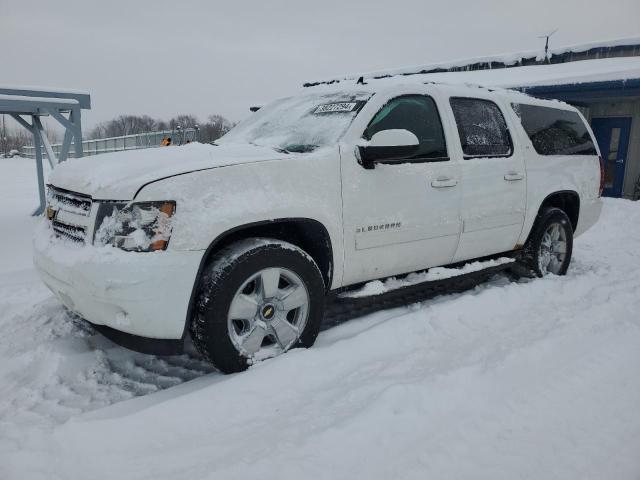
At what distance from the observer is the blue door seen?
1348 centimetres

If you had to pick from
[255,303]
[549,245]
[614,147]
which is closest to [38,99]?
[255,303]

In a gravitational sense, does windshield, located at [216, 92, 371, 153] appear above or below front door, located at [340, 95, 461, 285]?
above

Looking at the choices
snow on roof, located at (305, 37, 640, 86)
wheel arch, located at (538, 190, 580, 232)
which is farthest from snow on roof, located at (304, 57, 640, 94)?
wheel arch, located at (538, 190, 580, 232)

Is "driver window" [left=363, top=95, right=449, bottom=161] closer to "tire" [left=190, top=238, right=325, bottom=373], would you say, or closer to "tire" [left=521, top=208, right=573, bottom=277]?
"tire" [left=190, top=238, right=325, bottom=373]

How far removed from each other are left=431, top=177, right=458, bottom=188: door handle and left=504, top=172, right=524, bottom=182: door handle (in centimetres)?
A: 71

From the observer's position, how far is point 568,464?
6.51 ft

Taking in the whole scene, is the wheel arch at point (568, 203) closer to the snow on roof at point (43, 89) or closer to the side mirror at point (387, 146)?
the side mirror at point (387, 146)

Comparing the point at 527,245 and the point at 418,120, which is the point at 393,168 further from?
the point at 527,245

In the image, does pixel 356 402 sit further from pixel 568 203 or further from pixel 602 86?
pixel 602 86

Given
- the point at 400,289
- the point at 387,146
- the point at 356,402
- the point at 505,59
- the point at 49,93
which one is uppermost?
the point at 505,59

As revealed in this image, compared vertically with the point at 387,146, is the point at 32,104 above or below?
above

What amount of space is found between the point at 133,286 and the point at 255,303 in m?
0.69

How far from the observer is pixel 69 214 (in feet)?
8.80

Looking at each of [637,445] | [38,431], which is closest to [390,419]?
[637,445]
